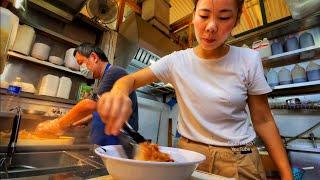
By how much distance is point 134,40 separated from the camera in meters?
3.23

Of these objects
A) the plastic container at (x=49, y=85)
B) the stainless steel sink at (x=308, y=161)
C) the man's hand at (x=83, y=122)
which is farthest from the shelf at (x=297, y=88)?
the plastic container at (x=49, y=85)

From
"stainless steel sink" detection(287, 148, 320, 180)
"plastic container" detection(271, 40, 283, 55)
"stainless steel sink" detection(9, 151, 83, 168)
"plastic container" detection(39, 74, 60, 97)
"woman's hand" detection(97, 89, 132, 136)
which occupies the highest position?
"plastic container" detection(271, 40, 283, 55)

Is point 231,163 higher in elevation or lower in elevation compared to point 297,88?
lower

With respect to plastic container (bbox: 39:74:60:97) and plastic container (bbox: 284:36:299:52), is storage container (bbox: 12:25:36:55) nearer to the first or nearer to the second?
plastic container (bbox: 39:74:60:97)

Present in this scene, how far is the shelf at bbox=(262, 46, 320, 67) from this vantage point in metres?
2.68

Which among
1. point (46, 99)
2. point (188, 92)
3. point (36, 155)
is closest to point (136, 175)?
point (188, 92)

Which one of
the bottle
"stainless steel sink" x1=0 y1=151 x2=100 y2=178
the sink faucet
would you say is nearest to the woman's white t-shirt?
"stainless steel sink" x1=0 y1=151 x2=100 y2=178

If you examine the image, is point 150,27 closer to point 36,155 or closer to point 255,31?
point 255,31

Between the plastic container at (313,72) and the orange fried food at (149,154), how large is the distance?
9.06 feet

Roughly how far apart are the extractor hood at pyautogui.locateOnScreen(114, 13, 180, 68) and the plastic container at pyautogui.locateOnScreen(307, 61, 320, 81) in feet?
6.93

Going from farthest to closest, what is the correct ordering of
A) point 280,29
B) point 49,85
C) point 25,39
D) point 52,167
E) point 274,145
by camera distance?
point 280,29
point 49,85
point 25,39
point 274,145
point 52,167

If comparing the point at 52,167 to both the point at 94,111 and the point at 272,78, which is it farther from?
the point at 272,78

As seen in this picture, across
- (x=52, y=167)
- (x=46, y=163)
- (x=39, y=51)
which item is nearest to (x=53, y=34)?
(x=39, y=51)

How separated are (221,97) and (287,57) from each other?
8.84 ft
